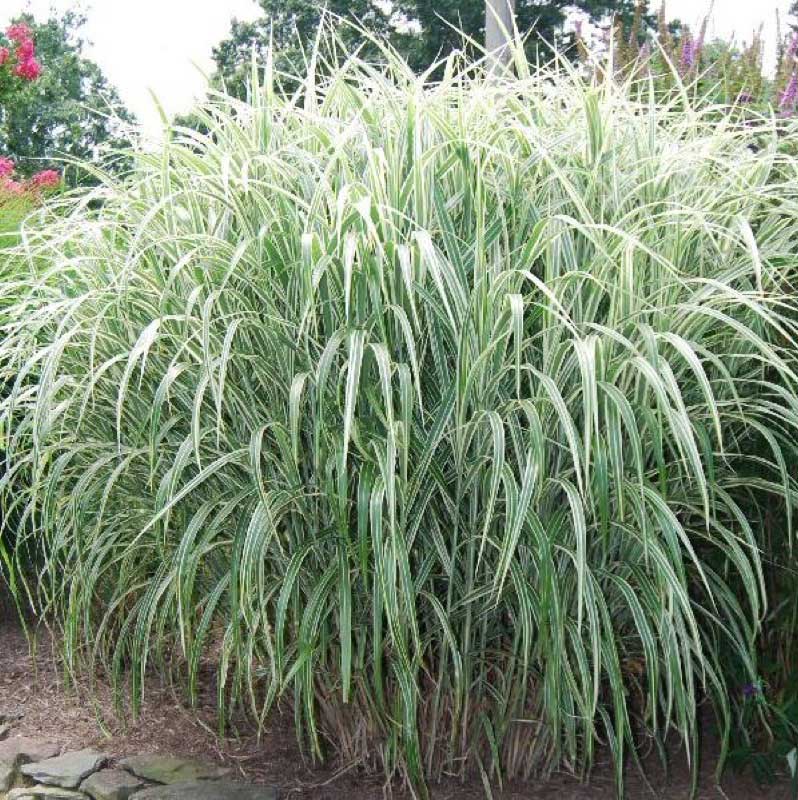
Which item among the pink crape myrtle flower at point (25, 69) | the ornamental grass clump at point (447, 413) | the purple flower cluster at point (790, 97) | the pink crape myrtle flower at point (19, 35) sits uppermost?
the pink crape myrtle flower at point (19, 35)

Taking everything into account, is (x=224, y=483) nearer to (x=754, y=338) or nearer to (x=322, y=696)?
(x=322, y=696)

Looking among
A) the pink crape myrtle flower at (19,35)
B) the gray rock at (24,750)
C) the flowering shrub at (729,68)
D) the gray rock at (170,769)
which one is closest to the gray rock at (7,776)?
the gray rock at (24,750)

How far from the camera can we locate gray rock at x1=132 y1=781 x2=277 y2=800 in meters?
2.44

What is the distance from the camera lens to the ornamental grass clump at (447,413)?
6.75ft

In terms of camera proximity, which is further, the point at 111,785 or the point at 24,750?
the point at 24,750

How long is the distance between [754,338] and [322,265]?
0.80 meters

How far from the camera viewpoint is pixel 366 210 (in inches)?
81.3

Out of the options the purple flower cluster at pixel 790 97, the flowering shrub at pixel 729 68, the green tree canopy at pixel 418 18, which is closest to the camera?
the purple flower cluster at pixel 790 97

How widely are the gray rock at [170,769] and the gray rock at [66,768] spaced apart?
0.08 m

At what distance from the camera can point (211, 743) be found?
2729 millimetres

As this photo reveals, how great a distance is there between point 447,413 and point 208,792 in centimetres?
104

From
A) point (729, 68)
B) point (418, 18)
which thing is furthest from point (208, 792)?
point (418, 18)

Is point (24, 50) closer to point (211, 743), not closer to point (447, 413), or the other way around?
point (211, 743)

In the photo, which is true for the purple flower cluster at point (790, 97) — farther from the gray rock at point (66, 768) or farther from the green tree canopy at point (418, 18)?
the green tree canopy at point (418, 18)
